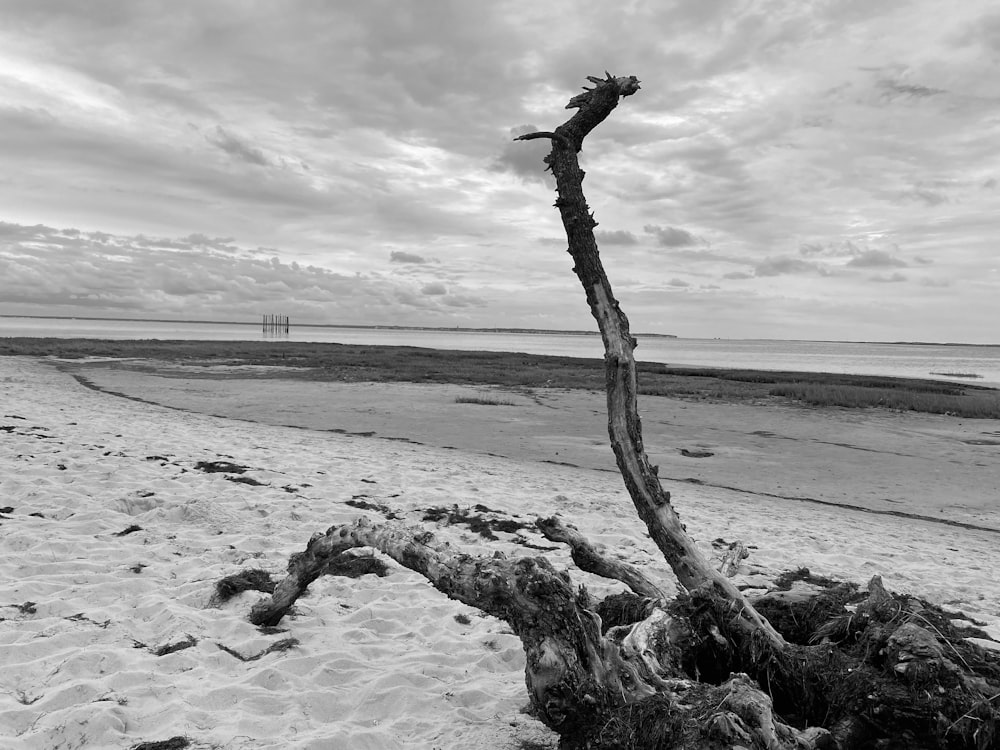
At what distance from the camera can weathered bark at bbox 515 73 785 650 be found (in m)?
3.82

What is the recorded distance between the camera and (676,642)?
3607 mm

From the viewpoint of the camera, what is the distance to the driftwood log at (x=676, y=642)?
2.87 m

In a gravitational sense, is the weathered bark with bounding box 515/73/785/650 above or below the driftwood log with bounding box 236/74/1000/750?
above

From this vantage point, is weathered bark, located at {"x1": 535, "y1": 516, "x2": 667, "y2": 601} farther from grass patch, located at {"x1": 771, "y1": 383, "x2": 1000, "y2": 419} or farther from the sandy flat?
grass patch, located at {"x1": 771, "y1": 383, "x2": 1000, "y2": 419}

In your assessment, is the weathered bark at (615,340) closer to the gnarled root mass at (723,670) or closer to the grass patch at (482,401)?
the gnarled root mass at (723,670)

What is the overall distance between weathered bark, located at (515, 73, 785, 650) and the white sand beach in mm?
1265

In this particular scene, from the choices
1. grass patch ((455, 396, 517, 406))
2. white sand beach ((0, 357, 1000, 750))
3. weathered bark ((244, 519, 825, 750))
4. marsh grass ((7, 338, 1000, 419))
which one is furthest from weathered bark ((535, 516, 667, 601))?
marsh grass ((7, 338, 1000, 419))

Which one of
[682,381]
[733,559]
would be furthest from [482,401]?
[733,559]

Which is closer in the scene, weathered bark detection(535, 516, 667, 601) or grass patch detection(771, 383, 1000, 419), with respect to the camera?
weathered bark detection(535, 516, 667, 601)

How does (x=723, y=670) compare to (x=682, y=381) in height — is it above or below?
below

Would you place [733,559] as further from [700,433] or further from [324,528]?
[700,433]

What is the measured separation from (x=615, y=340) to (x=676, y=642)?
1.68 metres

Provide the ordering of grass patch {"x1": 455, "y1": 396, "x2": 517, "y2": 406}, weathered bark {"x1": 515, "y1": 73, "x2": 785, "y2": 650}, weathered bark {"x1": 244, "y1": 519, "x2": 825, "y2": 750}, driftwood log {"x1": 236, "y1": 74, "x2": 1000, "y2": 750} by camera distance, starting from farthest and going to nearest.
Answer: grass patch {"x1": 455, "y1": 396, "x2": 517, "y2": 406}, weathered bark {"x1": 515, "y1": 73, "x2": 785, "y2": 650}, driftwood log {"x1": 236, "y1": 74, "x2": 1000, "y2": 750}, weathered bark {"x1": 244, "y1": 519, "x2": 825, "y2": 750}

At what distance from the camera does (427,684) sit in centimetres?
405
